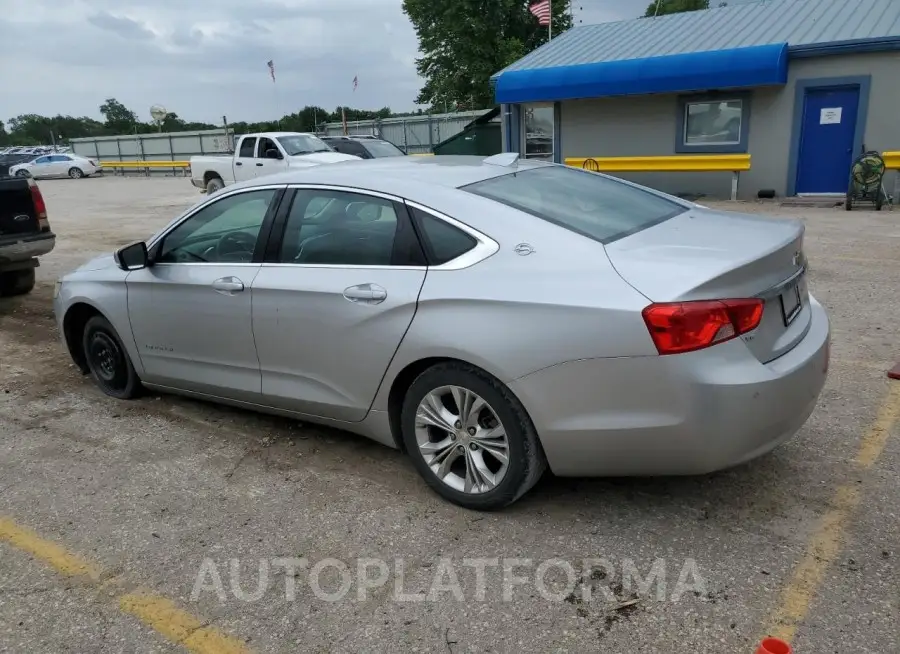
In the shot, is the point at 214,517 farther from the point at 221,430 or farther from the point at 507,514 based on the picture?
the point at 507,514

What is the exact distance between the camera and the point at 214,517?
3.42m

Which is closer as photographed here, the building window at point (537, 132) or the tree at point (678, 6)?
the building window at point (537, 132)

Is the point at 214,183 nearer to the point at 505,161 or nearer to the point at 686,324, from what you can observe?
the point at 505,161

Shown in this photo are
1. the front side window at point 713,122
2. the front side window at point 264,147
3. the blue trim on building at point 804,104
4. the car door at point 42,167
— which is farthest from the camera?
the car door at point 42,167

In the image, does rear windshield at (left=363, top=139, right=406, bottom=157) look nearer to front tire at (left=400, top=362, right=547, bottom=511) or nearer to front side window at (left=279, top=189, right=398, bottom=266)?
front side window at (left=279, top=189, right=398, bottom=266)

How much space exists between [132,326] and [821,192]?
1464cm

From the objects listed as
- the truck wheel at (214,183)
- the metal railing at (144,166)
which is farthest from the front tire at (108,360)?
the metal railing at (144,166)

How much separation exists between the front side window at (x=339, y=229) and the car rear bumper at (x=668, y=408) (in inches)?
41.9

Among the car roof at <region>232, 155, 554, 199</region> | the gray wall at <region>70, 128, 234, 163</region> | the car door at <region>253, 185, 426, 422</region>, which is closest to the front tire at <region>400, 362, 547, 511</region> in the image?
the car door at <region>253, 185, 426, 422</region>

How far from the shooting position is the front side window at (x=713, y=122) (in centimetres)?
1589

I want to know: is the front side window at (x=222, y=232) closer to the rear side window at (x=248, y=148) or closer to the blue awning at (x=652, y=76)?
the blue awning at (x=652, y=76)

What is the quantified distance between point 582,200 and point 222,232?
83.6 inches

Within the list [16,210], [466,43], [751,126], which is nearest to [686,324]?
[16,210]

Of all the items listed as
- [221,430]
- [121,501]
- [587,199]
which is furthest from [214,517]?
[587,199]
